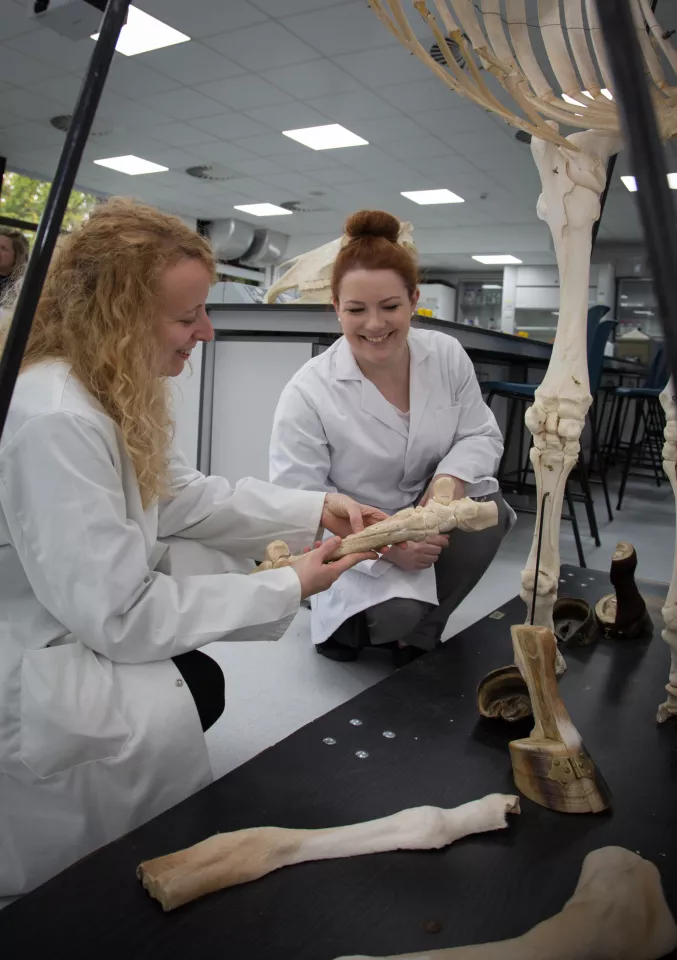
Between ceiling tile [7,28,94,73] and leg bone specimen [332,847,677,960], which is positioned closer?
leg bone specimen [332,847,677,960]

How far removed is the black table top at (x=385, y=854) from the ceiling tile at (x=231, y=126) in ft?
19.7

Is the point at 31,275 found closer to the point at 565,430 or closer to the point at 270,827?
the point at 270,827

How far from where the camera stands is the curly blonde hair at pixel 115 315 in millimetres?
1142

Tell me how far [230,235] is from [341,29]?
5921mm

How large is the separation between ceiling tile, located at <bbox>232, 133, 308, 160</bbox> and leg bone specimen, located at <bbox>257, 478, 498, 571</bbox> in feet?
20.0

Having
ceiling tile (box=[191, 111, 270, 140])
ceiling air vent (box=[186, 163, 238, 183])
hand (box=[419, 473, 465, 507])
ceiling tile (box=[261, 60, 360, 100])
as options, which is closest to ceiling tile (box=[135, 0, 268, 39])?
ceiling tile (box=[261, 60, 360, 100])

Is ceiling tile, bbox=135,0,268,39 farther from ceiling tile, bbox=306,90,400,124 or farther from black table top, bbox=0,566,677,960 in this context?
black table top, bbox=0,566,677,960

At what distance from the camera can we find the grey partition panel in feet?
9.96

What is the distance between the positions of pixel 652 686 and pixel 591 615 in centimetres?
23

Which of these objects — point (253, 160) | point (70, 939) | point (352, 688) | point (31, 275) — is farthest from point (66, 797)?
point (253, 160)

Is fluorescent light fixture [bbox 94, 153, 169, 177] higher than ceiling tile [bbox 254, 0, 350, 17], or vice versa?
fluorescent light fixture [bbox 94, 153, 169, 177]

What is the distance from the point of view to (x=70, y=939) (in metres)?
0.75

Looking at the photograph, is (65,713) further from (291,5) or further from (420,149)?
(420,149)

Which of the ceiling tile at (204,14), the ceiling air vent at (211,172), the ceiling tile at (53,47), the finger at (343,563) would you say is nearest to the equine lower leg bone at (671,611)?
the finger at (343,563)
